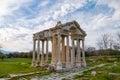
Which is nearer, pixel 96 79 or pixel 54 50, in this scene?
pixel 96 79

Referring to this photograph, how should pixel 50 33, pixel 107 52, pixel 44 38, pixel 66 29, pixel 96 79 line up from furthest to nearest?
1. pixel 107 52
2. pixel 44 38
3. pixel 50 33
4. pixel 66 29
5. pixel 96 79

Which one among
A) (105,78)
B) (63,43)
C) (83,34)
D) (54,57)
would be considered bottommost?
(105,78)

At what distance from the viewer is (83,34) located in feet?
103

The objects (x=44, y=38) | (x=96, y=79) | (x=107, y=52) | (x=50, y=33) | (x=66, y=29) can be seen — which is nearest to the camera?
(x=96, y=79)

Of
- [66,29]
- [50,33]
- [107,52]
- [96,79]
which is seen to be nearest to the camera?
[96,79]

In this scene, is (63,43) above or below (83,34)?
below

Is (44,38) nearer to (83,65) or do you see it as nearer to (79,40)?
(79,40)

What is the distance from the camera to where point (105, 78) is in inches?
576

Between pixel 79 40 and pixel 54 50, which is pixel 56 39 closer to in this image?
pixel 54 50

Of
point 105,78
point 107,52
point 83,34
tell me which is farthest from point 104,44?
point 105,78

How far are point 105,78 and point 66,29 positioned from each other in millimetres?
13533

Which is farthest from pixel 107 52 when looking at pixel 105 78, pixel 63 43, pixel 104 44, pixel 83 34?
pixel 105 78

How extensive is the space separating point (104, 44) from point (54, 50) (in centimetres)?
4729

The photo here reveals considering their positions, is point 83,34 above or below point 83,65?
above
